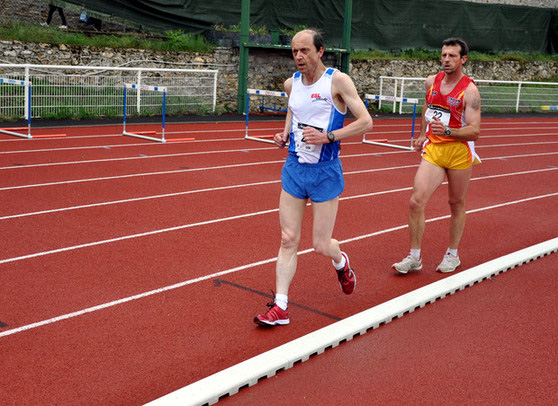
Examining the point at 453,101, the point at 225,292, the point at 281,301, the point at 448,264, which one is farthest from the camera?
the point at 448,264

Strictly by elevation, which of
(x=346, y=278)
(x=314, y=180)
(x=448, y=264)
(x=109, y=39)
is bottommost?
(x=448, y=264)

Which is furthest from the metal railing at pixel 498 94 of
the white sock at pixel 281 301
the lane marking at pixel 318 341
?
the white sock at pixel 281 301

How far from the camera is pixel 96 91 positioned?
16.8m

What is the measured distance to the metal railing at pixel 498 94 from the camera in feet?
79.9

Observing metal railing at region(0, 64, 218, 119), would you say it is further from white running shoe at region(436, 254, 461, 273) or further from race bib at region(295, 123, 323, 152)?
race bib at region(295, 123, 323, 152)

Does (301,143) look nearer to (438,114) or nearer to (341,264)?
(341,264)

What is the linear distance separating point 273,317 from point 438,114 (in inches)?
92.1

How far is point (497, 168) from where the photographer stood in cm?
1283

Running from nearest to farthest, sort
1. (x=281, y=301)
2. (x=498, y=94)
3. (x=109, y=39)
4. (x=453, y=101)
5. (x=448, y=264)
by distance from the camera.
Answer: (x=281, y=301) → (x=453, y=101) → (x=448, y=264) → (x=109, y=39) → (x=498, y=94)

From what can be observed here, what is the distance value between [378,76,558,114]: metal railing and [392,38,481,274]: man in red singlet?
16958 millimetres

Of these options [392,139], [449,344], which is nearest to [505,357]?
[449,344]

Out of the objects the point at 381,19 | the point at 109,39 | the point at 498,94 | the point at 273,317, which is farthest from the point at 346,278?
the point at 498,94

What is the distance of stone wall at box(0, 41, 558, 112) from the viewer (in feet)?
58.2

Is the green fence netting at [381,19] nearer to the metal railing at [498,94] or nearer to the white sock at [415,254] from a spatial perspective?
the metal railing at [498,94]
